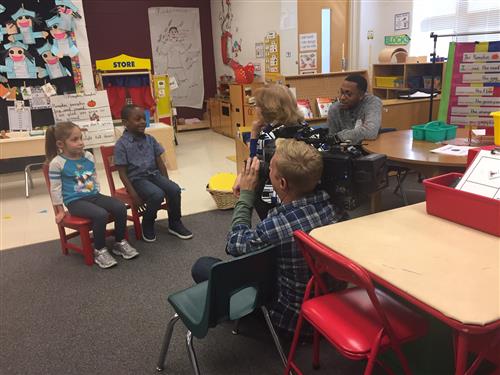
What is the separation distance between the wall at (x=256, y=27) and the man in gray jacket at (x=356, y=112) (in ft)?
8.68

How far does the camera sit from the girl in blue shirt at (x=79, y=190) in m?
2.74

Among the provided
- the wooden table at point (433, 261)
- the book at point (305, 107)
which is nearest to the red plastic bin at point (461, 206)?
the wooden table at point (433, 261)

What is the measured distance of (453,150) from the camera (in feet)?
8.27

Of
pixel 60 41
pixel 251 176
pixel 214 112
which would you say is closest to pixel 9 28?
pixel 60 41

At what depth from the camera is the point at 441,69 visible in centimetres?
458

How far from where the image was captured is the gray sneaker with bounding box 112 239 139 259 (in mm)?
2902

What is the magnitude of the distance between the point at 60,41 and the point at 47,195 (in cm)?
206

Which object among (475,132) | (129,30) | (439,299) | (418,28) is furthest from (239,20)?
(439,299)

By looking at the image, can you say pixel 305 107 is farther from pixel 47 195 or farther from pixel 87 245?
pixel 47 195

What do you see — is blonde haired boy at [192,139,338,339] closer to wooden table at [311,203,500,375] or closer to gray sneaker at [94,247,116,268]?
wooden table at [311,203,500,375]

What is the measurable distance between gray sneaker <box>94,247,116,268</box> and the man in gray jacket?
69.0 inches

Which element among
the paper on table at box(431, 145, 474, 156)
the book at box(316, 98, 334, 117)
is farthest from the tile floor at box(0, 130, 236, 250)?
the paper on table at box(431, 145, 474, 156)

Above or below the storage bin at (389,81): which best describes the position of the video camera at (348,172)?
below

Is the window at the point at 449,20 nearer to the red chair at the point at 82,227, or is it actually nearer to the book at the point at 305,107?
the book at the point at 305,107
